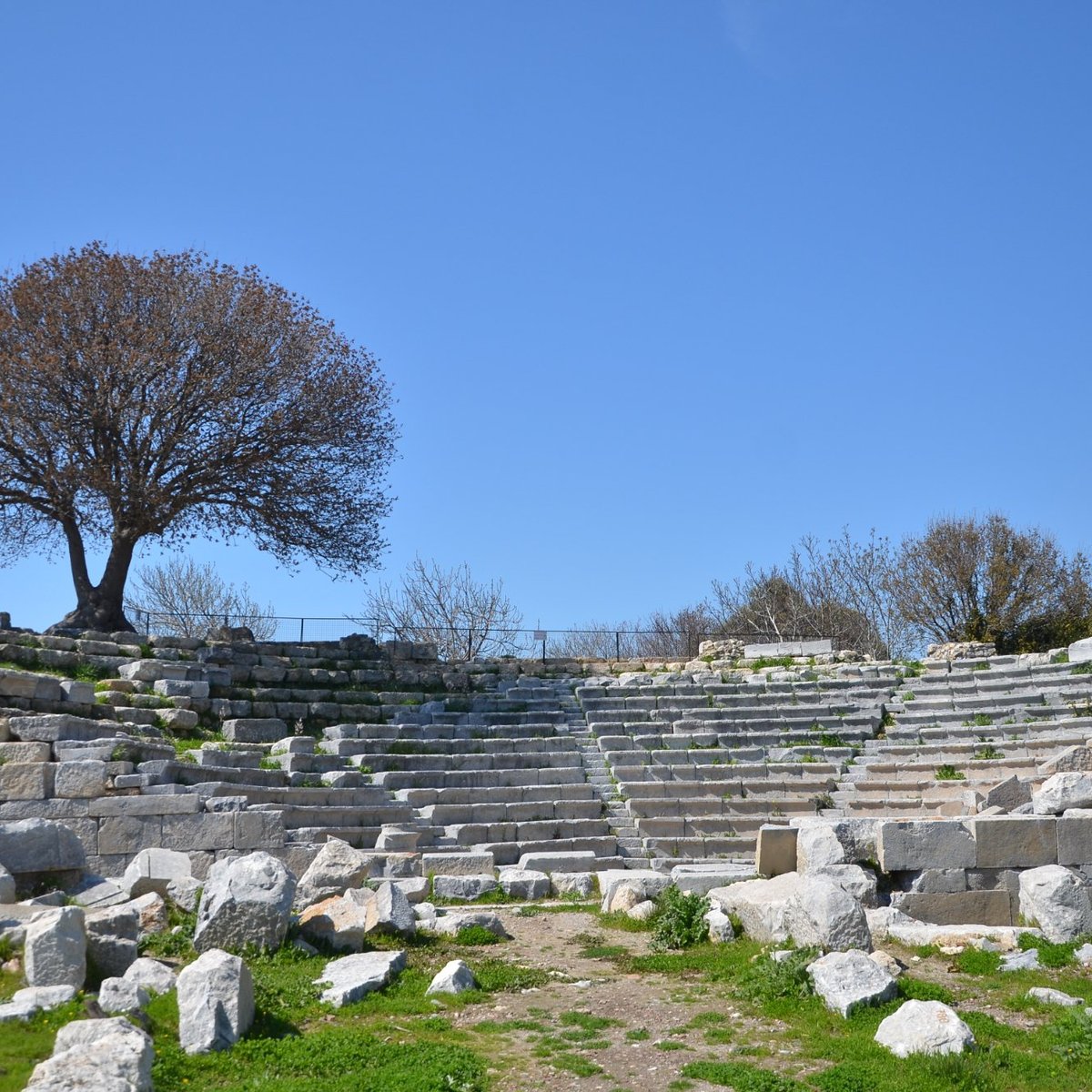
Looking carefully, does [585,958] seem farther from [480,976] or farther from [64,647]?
[64,647]

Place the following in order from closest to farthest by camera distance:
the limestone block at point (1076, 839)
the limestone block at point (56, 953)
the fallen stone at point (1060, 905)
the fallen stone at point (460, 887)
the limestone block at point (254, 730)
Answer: the limestone block at point (56, 953) → the fallen stone at point (1060, 905) → the limestone block at point (1076, 839) → the fallen stone at point (460, 887) → the limestone block at point (254, 730)

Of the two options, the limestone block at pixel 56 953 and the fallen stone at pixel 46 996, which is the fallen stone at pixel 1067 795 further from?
the fallen stone at pixel 46 996

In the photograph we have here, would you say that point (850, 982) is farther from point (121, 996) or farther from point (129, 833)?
point (129, 833)

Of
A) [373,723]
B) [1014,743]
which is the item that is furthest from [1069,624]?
[373,723]

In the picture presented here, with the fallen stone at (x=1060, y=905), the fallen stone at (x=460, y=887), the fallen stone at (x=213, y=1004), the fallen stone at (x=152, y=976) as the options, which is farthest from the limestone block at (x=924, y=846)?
the fallen stone at (x=152, y=976)

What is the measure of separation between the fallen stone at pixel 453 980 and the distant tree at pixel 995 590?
29.3 m

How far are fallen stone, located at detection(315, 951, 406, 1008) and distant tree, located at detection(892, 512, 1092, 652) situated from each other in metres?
29.5

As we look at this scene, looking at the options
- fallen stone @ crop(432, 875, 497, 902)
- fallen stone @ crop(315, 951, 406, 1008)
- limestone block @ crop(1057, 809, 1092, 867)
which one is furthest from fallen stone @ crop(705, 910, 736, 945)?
limestone block @ crop(1057, 809, 1092, 867)

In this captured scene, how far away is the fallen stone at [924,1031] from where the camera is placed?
7.29 m

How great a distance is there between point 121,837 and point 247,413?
11.6 meters

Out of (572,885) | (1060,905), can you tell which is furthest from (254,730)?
(1060,905)

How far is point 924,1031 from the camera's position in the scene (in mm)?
7371

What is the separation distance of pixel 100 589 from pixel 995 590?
25.2m

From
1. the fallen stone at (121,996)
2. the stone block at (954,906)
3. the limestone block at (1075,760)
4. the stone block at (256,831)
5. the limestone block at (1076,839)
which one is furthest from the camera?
the limestone block at (1075,760)
